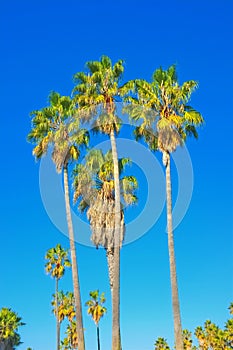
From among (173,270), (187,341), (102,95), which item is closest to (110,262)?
(173,270)

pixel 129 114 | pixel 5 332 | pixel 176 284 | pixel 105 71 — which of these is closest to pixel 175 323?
pixel 176 284

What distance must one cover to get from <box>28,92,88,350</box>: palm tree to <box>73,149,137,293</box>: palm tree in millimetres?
1374

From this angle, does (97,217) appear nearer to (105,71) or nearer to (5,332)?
(105,71)

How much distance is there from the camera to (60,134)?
30828 millimetres

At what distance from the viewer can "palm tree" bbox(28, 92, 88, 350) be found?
3080 centimetres

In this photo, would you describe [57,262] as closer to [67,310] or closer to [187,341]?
[67,310]

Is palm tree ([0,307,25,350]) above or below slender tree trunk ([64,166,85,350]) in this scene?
above

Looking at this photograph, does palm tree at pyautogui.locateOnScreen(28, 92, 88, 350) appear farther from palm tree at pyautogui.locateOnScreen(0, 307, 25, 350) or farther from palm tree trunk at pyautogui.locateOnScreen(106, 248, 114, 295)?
palm tree at pyautogui.locateOnScreen(0, 307, 25, 350)

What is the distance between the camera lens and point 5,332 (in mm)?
59750

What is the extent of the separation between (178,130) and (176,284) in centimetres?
786

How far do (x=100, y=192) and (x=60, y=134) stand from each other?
14.0 feet

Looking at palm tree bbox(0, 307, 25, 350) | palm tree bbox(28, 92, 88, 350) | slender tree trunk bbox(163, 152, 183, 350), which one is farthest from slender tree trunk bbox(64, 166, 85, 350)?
palm tree bbox(0, 307, 25, 350)

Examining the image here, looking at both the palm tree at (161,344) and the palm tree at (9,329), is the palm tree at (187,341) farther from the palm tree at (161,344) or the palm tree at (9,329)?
the palm tree at (9,329)

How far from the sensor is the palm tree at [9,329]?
194 ft
